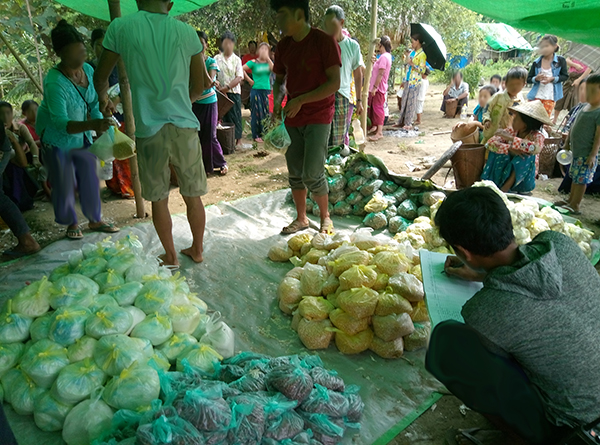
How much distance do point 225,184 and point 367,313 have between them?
377cm

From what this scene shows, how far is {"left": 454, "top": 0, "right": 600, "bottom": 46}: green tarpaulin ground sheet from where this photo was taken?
3.90m

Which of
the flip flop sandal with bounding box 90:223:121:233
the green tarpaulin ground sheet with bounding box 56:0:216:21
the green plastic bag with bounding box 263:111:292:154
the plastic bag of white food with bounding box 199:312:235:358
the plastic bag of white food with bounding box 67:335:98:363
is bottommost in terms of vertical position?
the flip flop sandal with bounding box 90:223:121:233

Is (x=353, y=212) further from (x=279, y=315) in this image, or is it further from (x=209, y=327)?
(x=209, y=327)

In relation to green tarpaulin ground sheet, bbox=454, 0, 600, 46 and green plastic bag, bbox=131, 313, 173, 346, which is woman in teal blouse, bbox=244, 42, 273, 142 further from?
green plastic bag, bbox=131, 313, 173, 346

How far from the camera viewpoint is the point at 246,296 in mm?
2924

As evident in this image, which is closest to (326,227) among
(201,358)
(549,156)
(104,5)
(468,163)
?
(468,163)

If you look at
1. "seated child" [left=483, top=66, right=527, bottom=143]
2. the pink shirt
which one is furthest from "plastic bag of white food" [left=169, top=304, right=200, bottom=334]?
the pink shirt

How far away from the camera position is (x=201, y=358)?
1.95 metres

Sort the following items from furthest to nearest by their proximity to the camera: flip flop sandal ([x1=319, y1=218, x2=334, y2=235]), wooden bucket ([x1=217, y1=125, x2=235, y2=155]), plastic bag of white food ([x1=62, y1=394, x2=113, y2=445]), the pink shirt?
the pink shirt
wooden bucket ([x1=217, y1=125, x2=235, y2=155])
flip flop sandal ([x1=319, y1=218, x2=334, y2=235])
plastic bag of white food ([x1=62, y1=394, x2=113, y2=445])

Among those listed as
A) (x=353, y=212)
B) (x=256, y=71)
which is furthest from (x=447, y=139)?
(x=353, y=212)

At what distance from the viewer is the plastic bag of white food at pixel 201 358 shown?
1.92 metres

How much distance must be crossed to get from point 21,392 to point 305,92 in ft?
8.84

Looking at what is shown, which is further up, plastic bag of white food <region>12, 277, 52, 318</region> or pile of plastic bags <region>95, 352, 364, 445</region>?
plastic bag of white food <region>12, 277, 52, 318</region>

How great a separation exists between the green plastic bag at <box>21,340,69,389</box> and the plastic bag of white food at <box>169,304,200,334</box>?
0.50 m
